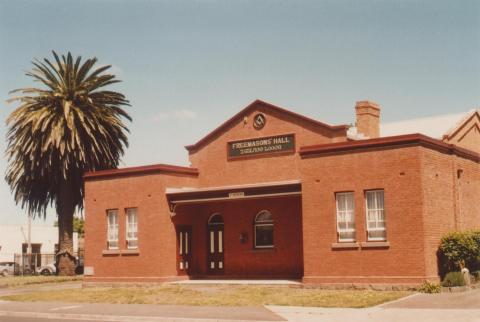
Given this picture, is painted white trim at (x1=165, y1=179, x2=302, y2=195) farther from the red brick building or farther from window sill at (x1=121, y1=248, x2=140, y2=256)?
window sill at (x1=121, y1=248, x2=140, y2=256)

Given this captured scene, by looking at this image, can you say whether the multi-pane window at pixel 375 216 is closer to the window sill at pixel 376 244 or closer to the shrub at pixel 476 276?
the window sill at pixel 376 244

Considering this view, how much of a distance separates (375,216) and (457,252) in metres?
3.24

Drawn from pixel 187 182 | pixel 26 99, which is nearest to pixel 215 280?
pixel 187 182

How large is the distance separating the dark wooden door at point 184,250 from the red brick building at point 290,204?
55 millimetres

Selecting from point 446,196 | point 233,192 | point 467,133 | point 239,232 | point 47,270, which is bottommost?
point 47,270

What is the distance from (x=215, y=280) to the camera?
30188 mm

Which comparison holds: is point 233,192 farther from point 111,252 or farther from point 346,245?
point 111,252

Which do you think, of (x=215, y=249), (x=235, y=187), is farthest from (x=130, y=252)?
(x=235, y=187)

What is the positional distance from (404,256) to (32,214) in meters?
29.1

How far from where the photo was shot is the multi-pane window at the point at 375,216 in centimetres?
2477

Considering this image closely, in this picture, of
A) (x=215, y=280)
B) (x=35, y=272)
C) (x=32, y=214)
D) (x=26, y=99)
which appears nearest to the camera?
(x=215, y=280)

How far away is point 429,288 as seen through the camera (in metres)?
22.9

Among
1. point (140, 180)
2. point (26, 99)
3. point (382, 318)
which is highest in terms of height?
point (26, 99)

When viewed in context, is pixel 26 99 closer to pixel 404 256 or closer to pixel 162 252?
pixel 162 252
